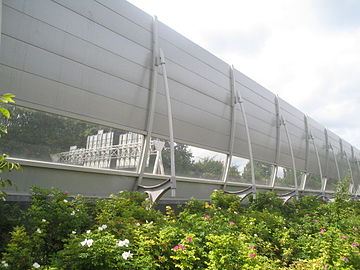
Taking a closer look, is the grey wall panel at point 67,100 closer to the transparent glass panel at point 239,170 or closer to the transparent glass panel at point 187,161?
the transparent glass panel at point 187,161

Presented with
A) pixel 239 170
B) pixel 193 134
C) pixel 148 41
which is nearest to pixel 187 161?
pixel 193 134

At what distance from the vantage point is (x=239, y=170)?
49.9 feet

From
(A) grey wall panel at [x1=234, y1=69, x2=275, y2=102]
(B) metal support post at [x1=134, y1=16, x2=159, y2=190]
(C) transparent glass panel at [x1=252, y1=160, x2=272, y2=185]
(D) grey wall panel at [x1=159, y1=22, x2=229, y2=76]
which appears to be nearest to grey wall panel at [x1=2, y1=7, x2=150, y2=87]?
Answer: (B) metal support post at [x1=134, y1=16, x2=159, y2=190]

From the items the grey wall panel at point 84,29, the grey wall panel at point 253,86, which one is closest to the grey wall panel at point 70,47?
the grey wall panel at point 84,29

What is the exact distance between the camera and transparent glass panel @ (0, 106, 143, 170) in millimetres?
7246

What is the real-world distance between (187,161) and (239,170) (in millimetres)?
4312

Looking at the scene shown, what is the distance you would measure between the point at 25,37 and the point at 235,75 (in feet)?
35.7

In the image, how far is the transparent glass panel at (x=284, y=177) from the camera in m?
19.2

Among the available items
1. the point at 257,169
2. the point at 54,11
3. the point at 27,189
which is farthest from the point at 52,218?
the point at 257,169

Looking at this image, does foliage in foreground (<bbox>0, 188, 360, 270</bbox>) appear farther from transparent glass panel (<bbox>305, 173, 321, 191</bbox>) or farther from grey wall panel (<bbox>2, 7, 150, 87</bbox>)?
transparent glass panel (<bbox>305, 173, 321, 191</bbox>)

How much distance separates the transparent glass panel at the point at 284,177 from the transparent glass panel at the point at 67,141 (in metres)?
12.2

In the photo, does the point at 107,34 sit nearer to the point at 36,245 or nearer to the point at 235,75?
the point at 36,245

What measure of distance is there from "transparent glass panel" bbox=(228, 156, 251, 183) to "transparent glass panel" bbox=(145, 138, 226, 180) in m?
0.75

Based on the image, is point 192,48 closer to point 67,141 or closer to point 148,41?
point 148,41
